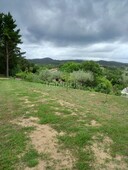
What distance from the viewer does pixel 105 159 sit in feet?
14.8

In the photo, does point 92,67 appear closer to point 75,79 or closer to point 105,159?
point 75,79

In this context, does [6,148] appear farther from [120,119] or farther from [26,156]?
[120,119]

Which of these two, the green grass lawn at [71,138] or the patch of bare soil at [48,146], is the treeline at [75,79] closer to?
the green grass lawn at [71,138]

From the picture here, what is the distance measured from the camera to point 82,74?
30078 mm

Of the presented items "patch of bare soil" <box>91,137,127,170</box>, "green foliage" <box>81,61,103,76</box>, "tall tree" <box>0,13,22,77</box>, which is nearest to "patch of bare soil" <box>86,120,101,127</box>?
"patch of bare soil" <box>91,137,127,170</box>

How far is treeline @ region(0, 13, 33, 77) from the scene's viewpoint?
94.7 ft

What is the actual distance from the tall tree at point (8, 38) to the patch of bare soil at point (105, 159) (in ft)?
83.9

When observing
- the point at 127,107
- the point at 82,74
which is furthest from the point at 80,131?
the point at 82,74

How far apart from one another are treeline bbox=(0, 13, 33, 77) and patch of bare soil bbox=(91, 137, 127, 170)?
2556cm

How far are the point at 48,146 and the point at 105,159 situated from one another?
4.28 ft

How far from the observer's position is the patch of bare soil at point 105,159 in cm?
425

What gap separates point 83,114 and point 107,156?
2918mm

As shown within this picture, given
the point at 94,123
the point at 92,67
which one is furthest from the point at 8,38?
the point at 94,123

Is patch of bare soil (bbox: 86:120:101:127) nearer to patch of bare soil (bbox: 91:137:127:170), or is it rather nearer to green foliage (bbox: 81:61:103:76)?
patch of bare soil (bbox: 91:137:127:170)
